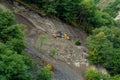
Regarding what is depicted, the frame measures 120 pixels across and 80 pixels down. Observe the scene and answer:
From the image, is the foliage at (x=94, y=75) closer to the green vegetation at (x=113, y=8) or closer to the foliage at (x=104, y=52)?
the foliage at (x=104, y=52)

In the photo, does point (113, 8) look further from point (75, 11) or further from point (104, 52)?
point (104, 52)

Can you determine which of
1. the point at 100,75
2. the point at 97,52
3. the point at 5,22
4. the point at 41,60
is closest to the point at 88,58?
the point at 97,52

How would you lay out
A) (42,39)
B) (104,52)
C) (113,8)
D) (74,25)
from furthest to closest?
(113,8)
(74,25)
(42,39)
(104,52)

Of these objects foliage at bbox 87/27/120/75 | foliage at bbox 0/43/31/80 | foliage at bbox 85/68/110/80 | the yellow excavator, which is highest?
the yellow excavator

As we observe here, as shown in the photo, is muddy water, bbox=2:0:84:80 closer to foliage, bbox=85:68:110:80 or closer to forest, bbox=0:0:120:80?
foliage, bbox=85:68:110:80

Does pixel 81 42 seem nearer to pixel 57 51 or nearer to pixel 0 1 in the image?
pixel 57 51

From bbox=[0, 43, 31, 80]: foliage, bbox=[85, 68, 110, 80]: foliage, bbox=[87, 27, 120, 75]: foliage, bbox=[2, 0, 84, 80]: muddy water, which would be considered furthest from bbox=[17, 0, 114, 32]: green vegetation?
bbox=[0, 43, 31, 80]: foliage

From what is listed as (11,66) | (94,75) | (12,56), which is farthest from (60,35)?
(11,66)
